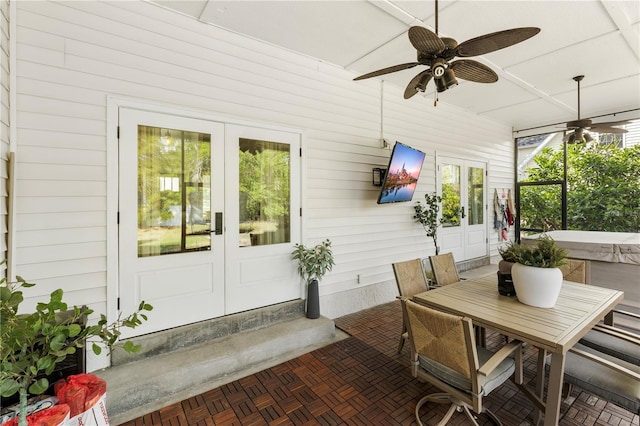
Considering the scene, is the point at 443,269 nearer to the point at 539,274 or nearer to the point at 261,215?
the point at 539,274

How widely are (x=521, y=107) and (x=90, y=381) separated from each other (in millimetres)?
7155

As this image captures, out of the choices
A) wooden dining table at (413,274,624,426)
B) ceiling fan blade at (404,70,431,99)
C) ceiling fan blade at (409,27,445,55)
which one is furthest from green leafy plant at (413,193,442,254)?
ceiling fan blade at (409,27,445,55)

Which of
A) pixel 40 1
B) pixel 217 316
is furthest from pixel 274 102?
pixel 217 316

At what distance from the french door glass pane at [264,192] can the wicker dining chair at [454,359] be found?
2.02 metres

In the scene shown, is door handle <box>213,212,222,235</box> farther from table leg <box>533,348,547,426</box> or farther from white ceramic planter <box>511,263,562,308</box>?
table leg <box>533,348,547,426</box>

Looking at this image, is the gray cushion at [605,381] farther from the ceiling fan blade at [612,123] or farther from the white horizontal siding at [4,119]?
the ceiling fan blade at [612,123]

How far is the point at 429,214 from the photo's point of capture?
495 centimetres

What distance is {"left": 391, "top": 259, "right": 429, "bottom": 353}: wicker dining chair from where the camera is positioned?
274 centimetres

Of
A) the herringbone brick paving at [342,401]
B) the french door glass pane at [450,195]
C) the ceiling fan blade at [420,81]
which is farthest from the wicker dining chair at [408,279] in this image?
the french door glass pane at [450,195]

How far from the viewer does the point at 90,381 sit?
4.80 feet

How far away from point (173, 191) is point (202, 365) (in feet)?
5.35

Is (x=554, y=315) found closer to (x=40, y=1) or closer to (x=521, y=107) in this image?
(x=40, y=1)

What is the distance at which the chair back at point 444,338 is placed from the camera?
1.58m

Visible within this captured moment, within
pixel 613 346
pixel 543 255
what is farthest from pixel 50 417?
pixel 613 346
